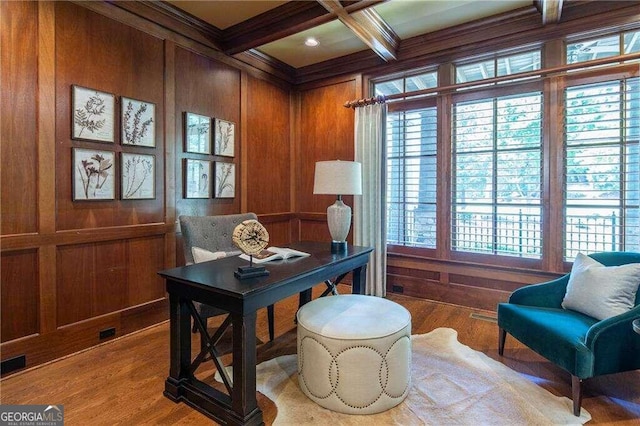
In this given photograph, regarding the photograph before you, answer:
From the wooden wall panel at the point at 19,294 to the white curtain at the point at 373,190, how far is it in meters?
2.93

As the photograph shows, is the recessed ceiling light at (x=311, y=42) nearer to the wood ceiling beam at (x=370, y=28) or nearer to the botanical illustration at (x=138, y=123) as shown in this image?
the wood ceiling beam at (x=370, y=28)

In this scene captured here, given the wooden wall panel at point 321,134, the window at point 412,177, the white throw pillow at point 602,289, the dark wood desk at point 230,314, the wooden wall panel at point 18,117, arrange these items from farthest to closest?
the wooden wall panel at point 321,134 < the window at point 412,177 < the wooden wall panel at point 18,117 < the white throw pillow at point 602,289 < the dark wood desk at point 230,314

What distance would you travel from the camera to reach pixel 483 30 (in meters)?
3.29

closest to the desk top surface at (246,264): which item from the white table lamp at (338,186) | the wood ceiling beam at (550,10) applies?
the white table lamp at (338,186)

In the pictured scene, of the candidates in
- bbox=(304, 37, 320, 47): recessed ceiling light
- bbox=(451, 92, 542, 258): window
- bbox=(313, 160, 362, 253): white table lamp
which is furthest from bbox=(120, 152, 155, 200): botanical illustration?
bbox=(451, 92, 542, 258): window

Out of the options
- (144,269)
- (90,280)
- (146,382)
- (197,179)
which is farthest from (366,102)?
(146,382)

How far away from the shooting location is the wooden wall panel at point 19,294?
2199 millimetres

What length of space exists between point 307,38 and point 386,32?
0.83 metres

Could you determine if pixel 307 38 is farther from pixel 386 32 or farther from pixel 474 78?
pixel 474 78

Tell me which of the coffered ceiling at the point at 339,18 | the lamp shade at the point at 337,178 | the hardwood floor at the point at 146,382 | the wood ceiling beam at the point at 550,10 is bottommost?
the hardwood floor at the point at 146,382

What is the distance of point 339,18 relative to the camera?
9.34 ft

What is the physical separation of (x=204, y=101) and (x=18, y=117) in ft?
5.04

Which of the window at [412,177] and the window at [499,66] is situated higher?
the window at [499,66]

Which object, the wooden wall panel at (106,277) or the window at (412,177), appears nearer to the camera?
the wooden wall panel at (106,277)
